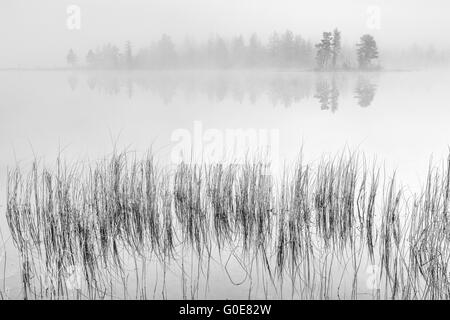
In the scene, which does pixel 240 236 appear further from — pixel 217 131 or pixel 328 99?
pixel 328 99

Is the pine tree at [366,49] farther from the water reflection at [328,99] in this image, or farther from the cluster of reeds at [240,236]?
the cluster of reeds at [240,236]

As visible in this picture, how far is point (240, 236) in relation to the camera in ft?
14.0

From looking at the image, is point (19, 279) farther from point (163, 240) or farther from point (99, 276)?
point (163, 240)

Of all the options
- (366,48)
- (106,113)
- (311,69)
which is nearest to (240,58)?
(311,69)

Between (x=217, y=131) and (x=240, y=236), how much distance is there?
25.5 feet

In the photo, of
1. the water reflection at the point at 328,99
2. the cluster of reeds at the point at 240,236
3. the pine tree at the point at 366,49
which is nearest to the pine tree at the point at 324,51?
the pine tree at the point at 366,49

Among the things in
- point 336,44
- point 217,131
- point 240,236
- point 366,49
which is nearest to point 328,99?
point 217,131

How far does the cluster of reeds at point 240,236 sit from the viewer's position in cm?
350

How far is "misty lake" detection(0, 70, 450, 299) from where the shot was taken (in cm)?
359

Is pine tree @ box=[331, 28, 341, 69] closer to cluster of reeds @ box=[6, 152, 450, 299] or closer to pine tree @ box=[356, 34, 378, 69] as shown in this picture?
pine tree @ box=[356, 34, 378, 69]

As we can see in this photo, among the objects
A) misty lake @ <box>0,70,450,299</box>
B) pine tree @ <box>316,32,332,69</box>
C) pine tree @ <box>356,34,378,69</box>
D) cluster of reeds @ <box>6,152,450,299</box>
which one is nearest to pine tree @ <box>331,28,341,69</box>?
pine tree @ <box>316,32,332,69</box>

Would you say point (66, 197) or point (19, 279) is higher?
point (66, 197)
